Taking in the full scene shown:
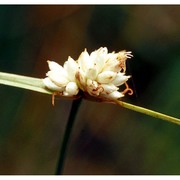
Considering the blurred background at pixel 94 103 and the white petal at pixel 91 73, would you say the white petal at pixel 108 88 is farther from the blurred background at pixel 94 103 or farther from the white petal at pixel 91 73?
the blurred background at pixel 94 103

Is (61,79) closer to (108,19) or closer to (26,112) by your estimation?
(26,112)

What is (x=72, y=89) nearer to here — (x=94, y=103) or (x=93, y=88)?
(x=93, y=88)

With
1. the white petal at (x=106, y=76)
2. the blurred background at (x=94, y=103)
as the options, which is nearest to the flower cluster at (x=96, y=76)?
the white petal at (x=106, y=76)

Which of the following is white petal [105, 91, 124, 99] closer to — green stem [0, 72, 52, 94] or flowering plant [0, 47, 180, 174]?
flowering plant [0, 47, 180, 174]

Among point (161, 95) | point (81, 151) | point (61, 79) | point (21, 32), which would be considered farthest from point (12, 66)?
point (61, 79)

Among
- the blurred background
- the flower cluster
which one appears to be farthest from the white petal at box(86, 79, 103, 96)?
the blurred background
